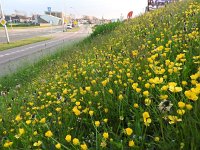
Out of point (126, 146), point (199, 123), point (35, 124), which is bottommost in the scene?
point (35, 124)

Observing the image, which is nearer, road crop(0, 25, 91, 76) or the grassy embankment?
the grassy embankment

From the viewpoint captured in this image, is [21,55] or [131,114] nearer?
[131,114]

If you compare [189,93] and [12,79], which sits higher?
[189,93]

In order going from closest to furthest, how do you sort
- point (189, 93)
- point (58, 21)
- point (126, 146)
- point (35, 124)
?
1. point (189, 93)
2. point (126, 146)
3. point (35, 124)
4. point (58, 21)

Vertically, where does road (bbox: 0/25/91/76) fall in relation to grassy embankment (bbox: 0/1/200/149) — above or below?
below

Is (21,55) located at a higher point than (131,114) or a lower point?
lower

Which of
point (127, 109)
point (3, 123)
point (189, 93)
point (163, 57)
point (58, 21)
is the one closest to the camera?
point (189, 93)

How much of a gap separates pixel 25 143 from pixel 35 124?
0.50 m

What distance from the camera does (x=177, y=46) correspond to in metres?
3.16

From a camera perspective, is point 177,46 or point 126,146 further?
point 177,46

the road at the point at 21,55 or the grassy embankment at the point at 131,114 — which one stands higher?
the grassy embankment at the point at 131,114

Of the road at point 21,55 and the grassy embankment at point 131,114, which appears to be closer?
the grassy embankment at point 131,114

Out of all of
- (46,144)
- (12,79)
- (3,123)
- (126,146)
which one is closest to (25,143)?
(46,144)

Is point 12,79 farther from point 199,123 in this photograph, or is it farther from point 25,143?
point 199,123
